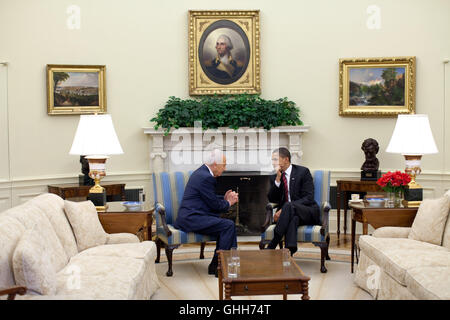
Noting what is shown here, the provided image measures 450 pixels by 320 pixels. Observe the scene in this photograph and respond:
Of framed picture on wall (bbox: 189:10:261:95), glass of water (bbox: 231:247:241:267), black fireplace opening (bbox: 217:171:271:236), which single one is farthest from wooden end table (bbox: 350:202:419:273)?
framed picture on wall (bbox: 189:10:261:95)

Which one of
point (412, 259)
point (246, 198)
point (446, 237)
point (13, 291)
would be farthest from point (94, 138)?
point (446, 237)

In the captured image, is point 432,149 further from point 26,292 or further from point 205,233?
point 26,292

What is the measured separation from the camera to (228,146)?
27.8ft

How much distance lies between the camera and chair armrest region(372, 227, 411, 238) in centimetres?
553

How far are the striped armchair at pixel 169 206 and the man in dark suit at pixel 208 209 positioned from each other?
0.09 meters

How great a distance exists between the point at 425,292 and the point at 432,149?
246 cm

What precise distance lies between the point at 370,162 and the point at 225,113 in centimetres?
224

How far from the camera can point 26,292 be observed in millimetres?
3369

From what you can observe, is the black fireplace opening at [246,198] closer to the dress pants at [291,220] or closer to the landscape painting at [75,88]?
the dress pants at [291,220]

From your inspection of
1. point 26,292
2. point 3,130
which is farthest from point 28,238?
point 3,130

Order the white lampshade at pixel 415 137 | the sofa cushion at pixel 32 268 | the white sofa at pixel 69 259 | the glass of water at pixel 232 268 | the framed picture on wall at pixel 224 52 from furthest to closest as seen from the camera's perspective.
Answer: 1. the framed picture on wall at pixel 224 52
2. the white lampshade at pixel 415 137
3. the glass of water at pixel 232 268
4. the white sofa at pixel 69 259
5. the sofa cushion at pixel 32 268

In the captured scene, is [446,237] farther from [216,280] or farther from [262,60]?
[262,60]

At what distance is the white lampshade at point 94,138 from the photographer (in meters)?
5.71

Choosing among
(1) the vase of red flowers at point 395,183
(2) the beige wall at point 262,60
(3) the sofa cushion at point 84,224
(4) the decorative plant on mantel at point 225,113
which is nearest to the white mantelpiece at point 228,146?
(4) the decorative plant on mantel at point 225,113
